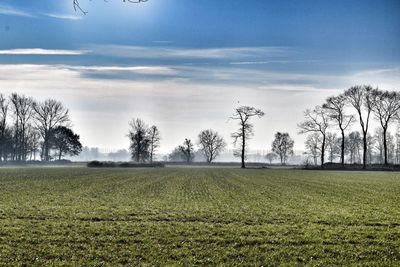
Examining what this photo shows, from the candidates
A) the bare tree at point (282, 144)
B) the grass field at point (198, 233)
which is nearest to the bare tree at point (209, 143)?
the bare tree at point (282, 144)

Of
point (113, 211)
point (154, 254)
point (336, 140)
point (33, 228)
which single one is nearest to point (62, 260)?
point (154, 254)

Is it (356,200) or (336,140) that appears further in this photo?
(336,140)

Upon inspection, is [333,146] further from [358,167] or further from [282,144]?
[358,167]

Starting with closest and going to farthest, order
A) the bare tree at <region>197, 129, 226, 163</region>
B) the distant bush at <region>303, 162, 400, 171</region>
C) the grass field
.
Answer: the grass field, the distant bush at <region>303, 162, 400, 171</region>, the bare tree at <region>197, 129, 226, 163</region>

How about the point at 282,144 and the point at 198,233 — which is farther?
the point at 282,144

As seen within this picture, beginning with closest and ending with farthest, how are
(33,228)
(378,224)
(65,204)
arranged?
(33,228) → (378,224) → (65,204)

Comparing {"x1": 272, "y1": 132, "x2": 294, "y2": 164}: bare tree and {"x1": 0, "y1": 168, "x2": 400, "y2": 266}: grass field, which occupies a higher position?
{"x1": 272, "y1": 132, "x2": 294, "y2": 164}: bare tree

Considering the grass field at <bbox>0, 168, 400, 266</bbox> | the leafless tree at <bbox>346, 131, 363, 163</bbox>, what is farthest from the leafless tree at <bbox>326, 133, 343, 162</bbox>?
the grass field at <bbox>0, 168, 400, 266</bbox>

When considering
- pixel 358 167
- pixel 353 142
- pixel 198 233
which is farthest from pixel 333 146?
pixel 198 233

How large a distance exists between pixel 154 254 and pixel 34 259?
389 centimetres

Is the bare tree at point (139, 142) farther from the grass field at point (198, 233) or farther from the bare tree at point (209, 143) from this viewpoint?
the grass field at point (198, 233)

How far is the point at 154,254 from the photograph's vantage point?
1487cm

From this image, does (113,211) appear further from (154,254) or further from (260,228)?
(154,254)

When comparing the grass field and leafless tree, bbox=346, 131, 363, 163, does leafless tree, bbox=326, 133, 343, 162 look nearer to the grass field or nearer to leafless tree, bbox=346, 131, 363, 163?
leafless tree, bbox=346, 131, 363, 163
